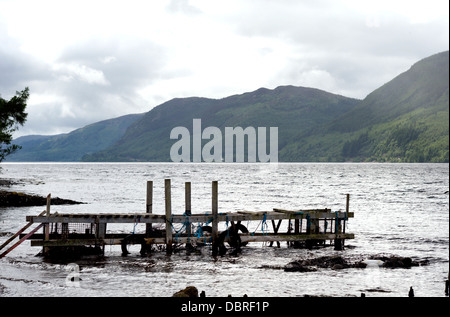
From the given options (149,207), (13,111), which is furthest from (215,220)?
(13,111)

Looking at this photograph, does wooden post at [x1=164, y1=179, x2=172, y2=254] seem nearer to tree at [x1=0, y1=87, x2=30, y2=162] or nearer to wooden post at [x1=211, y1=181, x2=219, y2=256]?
wooden post at [x1=211, y1=181, x2=219, y2=256]

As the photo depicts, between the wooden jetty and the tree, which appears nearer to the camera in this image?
the wooden jetty

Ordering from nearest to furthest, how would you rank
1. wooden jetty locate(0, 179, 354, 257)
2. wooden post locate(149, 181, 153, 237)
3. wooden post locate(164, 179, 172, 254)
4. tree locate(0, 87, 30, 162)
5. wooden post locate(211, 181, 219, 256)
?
1. wooden jetty locate(0, 179, 354, 257)
2. wooden post locate(164, 179, 172, 254)
3. wooden post locate(211, 181, 219, 256)
4. wooden post locate(149, 181, 153, 237)
5. tree locate(0, 87, 30, 162)

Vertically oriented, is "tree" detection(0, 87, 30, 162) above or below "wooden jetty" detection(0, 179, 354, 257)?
above

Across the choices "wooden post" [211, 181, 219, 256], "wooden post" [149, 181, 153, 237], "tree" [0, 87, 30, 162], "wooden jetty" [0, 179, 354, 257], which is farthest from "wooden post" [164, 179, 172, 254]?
"tree" [0, 87, 30, 162]

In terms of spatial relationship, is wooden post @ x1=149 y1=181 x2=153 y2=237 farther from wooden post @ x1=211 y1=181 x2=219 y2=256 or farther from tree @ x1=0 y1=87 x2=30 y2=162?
tree @ x1=0 y1=87 x2=30 y2=162

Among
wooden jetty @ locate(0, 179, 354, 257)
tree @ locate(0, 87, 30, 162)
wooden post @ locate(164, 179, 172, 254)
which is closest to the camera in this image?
wooden jetty @ locate(0, 179, 354, 257)

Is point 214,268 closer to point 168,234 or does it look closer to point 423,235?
point 168,234

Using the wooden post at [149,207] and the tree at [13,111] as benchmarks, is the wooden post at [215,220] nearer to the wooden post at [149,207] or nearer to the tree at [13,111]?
the wooden post at [149,207]

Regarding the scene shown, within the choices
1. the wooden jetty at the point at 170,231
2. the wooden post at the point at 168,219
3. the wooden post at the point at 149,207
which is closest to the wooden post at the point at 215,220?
the wooden jetty at the point at 170,231

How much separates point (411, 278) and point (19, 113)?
5480 cm

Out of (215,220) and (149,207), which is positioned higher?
(149,207)

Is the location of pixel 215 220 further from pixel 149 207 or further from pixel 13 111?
pixel 13 111
